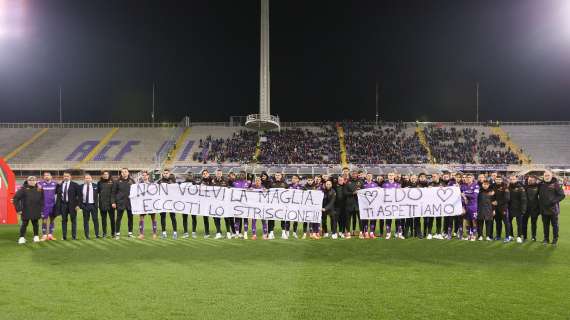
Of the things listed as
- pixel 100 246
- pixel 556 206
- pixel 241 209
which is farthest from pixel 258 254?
pixel 556 206

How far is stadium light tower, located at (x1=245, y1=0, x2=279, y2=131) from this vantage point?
36.3 meters

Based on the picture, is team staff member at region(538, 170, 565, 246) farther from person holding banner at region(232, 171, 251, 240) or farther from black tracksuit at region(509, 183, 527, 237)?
person holding banner at region(232, 171, 251, 240)

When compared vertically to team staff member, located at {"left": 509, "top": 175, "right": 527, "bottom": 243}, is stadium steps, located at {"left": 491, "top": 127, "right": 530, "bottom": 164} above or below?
above

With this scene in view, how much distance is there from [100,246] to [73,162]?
117ft

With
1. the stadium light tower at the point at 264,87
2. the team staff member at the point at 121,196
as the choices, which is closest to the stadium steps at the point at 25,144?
the stadium light tower at the point at 264,87

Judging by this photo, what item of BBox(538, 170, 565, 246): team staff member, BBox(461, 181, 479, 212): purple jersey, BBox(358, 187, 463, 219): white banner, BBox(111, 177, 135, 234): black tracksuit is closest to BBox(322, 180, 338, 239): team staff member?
BBox(358, 187, 463, 219): white banner

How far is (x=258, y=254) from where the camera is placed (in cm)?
826

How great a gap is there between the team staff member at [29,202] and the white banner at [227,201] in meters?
2.19

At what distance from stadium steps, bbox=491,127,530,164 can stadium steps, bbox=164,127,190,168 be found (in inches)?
1407

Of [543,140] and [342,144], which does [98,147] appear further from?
[543,140]

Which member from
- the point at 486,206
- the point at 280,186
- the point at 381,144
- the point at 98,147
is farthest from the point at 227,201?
the point at 98,147

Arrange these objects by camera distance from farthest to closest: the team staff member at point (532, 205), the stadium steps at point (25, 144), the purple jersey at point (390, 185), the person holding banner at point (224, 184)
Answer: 1. the stadium steps at point (25, 144)
2. the purple jersey at point (390, 185)
3. the person holding banner at point (224, 184)
4. the team staff member at point (532, 205)

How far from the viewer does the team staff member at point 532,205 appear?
10.0 metres

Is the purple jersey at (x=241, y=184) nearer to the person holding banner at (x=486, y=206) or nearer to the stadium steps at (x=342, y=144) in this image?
the person holding banner at (x=486, y=206)
